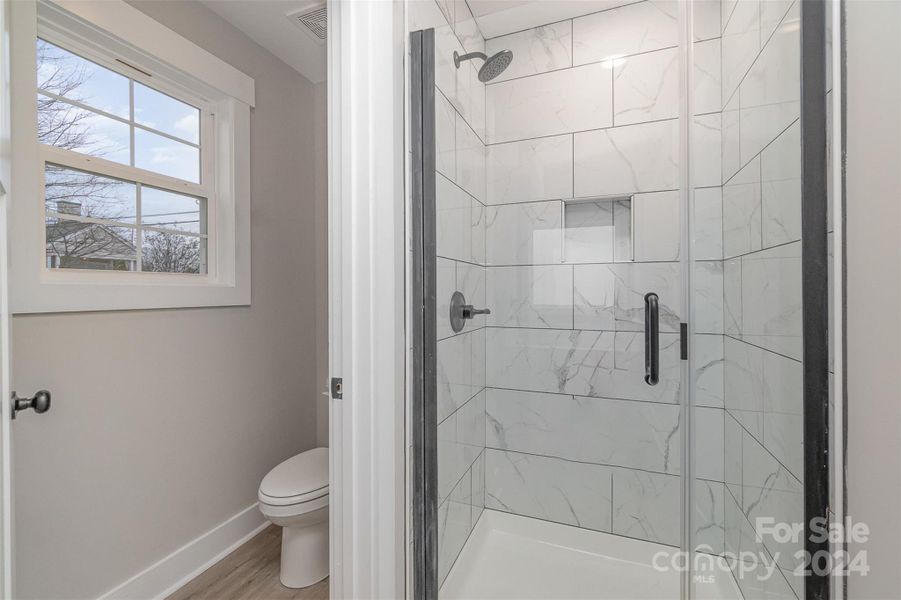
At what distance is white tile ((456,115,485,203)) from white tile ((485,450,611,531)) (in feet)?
2.94

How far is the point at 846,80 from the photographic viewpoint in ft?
2.53

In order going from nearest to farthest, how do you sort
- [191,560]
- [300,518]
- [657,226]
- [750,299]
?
[750,299], [657,226], [300,518], [191,560]

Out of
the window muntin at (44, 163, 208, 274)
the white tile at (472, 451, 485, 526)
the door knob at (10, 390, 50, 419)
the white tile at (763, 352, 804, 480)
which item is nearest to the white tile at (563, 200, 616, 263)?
the white tile at (763, 352, 804, 480)

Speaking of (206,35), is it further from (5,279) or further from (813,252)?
(813,252)

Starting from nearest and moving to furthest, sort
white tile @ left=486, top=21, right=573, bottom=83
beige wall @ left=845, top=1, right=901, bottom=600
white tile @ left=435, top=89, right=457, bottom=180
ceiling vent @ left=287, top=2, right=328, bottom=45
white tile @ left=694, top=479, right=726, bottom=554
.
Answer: beige wall @ left=845, top=1, right=901, bottom=600, white tile @ left=694, top=479, right=726, bottom=554, white tile @ left=435, top=89, right=457, bottom=180, white tile @ left=486, top=21, right=573, bottom=83, ceiling vent @ left=287, top=2, right=328, bottom=45

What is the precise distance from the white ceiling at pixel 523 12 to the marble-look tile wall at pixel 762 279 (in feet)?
1.30

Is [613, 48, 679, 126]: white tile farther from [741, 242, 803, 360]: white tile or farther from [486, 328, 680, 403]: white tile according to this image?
[486, 328, 680, 403]: white tile

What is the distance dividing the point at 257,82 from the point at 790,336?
7.69 feet

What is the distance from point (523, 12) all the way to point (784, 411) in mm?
1308

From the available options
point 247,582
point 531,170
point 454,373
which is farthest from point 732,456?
point 247,582

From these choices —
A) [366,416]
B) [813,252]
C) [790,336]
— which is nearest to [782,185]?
[813,252]

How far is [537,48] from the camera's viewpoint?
1.33m

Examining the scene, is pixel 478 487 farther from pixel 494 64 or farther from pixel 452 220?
pixel 494 64

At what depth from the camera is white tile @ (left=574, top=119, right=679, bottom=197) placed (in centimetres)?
123
